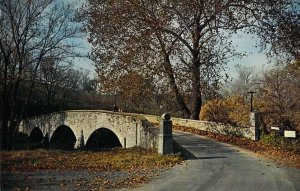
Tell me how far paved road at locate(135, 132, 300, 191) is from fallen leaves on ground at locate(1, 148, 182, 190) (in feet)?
2.16

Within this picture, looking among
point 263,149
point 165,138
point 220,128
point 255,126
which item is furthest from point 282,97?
point 165,138

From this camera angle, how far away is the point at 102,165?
54.5 feet

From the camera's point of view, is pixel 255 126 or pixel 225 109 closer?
pixel 255 126

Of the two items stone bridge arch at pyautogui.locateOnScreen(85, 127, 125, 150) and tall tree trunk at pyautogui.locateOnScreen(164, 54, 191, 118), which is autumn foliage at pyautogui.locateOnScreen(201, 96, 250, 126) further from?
stone bridge arch at pyautogui.locateOnScreen(85, 127, 125, 150)

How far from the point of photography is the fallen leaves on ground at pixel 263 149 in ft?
57.0

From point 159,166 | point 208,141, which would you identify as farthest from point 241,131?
point 159,166

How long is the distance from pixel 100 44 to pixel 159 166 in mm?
16912

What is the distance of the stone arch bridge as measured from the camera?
24.6m

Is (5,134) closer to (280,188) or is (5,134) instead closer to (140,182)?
(140,182)

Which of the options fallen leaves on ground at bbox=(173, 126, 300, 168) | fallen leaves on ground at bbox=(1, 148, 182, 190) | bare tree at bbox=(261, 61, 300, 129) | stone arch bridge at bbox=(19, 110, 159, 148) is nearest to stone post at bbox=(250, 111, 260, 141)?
fallen leaves on ground at bbox=(173, 126, 300, 168)

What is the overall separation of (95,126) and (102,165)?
69.3 ft

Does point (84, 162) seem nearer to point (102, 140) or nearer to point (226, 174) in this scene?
point (226, 174)

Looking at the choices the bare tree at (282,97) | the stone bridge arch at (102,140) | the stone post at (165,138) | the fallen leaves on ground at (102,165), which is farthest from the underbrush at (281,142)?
the stone bridge arch at (102,140)

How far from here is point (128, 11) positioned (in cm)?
2884
